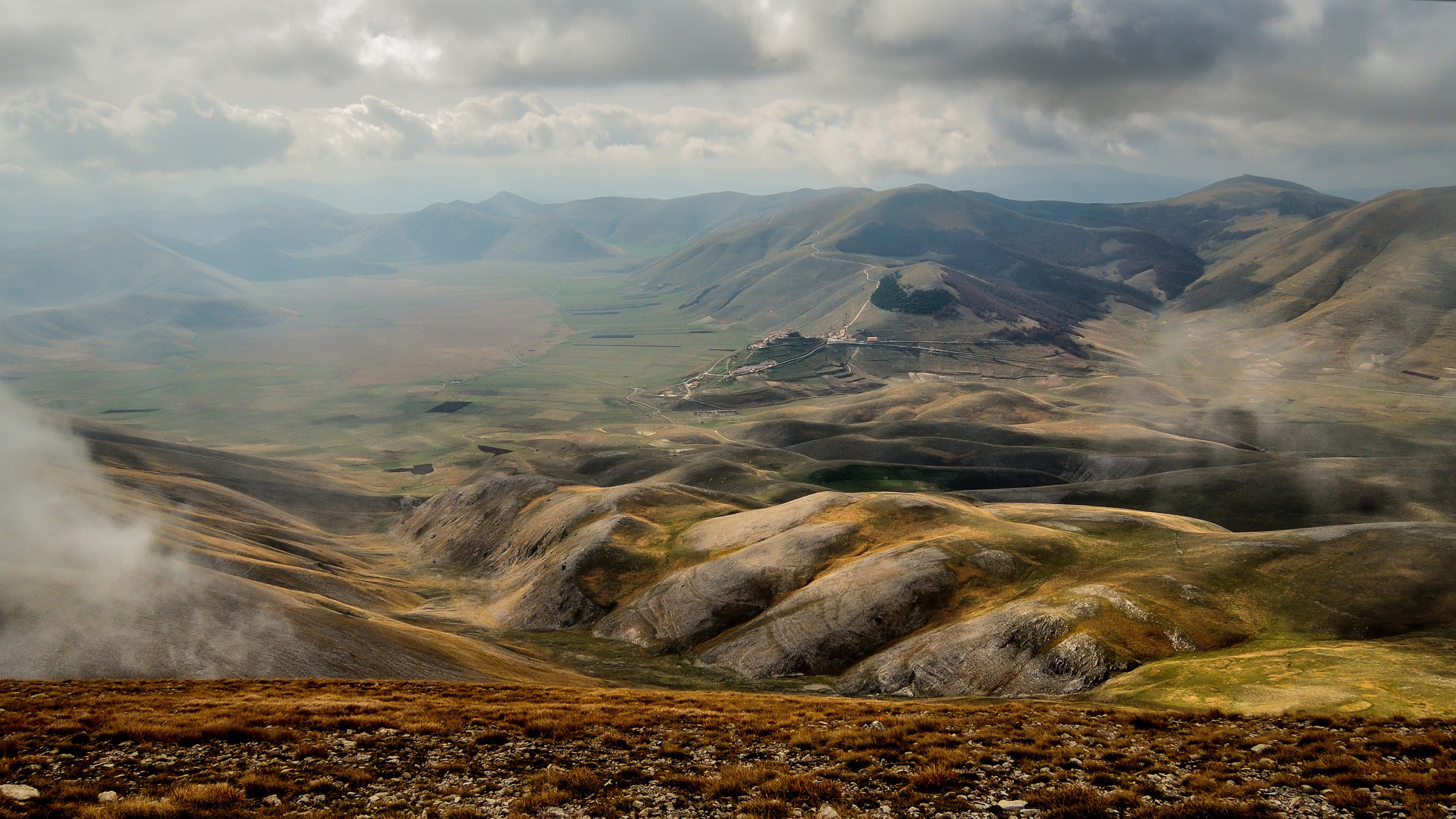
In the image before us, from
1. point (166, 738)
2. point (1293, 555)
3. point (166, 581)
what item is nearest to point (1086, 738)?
point (166, 738)

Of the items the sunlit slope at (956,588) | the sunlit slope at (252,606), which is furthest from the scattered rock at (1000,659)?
the sunlit slope at (252,606)

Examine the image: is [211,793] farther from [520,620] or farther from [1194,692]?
[520,620]

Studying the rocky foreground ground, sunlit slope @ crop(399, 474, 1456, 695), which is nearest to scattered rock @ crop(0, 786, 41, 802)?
the rocky foreground ground

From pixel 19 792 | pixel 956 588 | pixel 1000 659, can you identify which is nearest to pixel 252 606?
pixel 19 792

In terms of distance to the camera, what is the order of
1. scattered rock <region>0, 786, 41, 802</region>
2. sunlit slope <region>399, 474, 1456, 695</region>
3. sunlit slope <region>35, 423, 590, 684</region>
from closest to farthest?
scattered rock <region>0, 786, 41, 802</region> → sunlit slope <region>35, 423, 590, 684</region> → sunlit slope <region>399, 474, 1456, 695</region>

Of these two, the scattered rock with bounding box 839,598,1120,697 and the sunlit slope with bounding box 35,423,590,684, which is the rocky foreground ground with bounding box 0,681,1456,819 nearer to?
the sunlit slope with bounding box 35,423,590,684

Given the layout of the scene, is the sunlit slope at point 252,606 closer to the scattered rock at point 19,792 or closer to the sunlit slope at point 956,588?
the sunlit slope at point 956,588

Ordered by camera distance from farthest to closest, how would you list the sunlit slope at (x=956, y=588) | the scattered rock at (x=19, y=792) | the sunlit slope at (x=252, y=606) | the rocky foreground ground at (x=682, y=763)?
the sunlit slope at (x=956, y=588), the sunlit slope at (x=252, y=606), the rocky foreground ground at (x=682, y=763), the scattered rock at (x=19, y=792)
